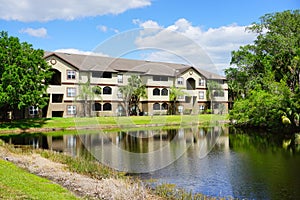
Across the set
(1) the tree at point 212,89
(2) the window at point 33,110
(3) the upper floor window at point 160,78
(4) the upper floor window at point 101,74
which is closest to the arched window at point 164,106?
(3) the upper floor window at point 160,78

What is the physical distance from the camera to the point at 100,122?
150 feet

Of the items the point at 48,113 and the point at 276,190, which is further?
the point at 48,113

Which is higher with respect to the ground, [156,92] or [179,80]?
[179,80]

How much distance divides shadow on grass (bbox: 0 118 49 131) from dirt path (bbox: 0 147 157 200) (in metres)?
22.0

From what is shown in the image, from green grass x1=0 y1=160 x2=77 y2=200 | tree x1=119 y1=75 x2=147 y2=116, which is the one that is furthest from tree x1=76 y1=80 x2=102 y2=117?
green grass x1=0 y1=160 x2=77 y2=200

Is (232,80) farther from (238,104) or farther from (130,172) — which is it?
(130,172)

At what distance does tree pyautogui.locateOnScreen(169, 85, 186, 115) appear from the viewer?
2216 inches

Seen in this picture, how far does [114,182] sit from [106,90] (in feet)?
131

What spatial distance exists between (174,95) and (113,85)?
10.5 m

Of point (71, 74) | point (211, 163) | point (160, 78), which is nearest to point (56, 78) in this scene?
point (71, 74)

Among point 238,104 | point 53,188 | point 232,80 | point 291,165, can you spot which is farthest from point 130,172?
point 232,80

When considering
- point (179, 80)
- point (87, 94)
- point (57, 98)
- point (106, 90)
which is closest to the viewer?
point (87, 94)

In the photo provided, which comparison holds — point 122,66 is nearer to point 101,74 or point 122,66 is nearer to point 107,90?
point 101,74

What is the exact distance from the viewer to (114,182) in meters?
14.0
